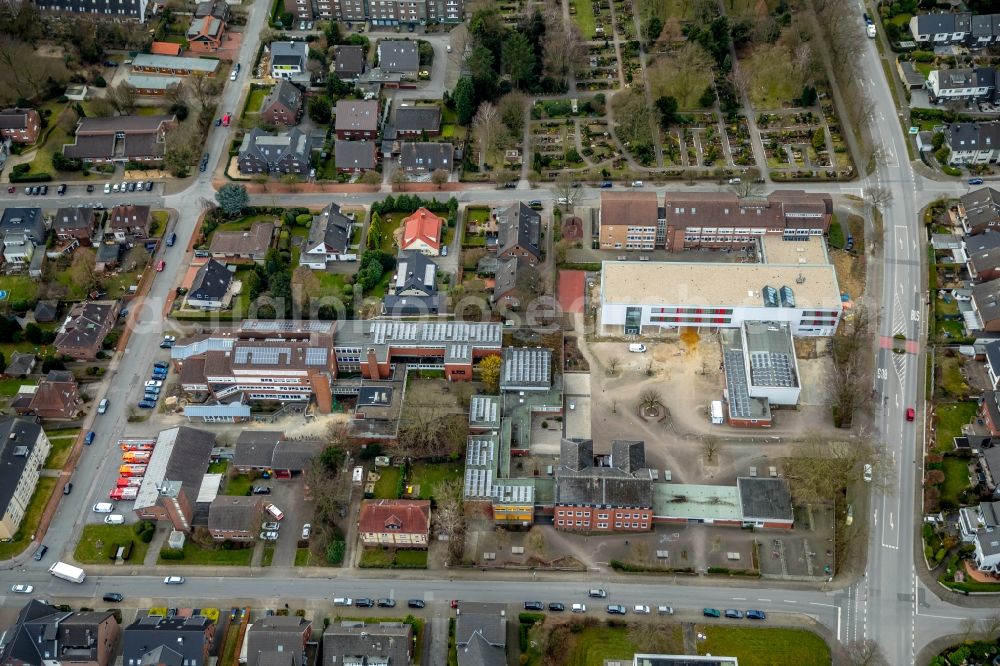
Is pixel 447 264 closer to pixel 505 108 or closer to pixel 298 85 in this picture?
pixel 505 108

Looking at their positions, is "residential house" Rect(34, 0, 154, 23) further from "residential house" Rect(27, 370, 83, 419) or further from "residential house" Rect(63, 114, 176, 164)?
"residential house" Rect(27, 370, 83, 419)

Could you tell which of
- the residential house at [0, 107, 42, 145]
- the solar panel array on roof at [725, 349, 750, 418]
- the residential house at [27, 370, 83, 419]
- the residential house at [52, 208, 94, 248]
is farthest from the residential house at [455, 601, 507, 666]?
the residential house at [0, 107, 42, 145]

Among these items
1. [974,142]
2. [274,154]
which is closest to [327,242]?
[274,154]

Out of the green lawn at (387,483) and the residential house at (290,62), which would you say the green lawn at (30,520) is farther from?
the residential house at (290,62)

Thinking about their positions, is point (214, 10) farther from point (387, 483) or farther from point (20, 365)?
point (387, 483)

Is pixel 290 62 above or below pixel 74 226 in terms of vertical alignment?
above

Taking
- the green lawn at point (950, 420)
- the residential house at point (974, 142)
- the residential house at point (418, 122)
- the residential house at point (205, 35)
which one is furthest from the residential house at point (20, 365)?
the residential house at point (974, 142)
